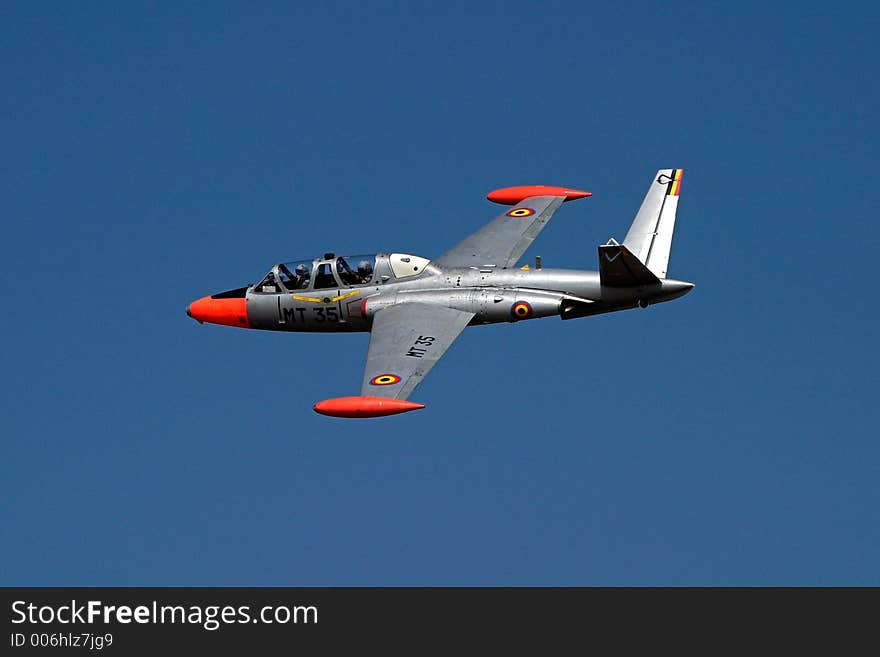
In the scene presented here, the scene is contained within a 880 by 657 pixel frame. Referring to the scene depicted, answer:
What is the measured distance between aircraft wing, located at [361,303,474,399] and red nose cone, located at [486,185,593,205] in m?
9.19

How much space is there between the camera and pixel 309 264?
61969 mm

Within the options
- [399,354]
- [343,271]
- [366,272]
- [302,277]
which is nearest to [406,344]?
[399,354]

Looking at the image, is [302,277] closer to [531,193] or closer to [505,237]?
[505,237]

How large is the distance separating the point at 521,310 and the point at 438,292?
2.83 metres

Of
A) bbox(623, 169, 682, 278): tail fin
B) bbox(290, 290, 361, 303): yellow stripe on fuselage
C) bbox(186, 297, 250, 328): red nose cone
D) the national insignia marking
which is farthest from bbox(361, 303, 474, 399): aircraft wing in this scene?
the national insignia marking

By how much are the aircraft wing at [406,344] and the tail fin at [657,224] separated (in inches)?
243

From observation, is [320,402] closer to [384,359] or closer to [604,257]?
[384,359]

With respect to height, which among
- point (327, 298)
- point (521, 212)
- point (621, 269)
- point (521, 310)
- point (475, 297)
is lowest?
point (521, 310)

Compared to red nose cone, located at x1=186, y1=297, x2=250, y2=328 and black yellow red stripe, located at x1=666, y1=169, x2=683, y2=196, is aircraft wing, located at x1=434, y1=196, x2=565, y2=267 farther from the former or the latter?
red nose cone, located at x1=186, y1=297, x2=250, y2=328

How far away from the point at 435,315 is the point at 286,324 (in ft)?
18.7

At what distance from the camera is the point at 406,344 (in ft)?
190

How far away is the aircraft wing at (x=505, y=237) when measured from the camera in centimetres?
6216

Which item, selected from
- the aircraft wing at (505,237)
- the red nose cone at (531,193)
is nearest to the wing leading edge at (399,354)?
the aircraft wing at (505,237)
